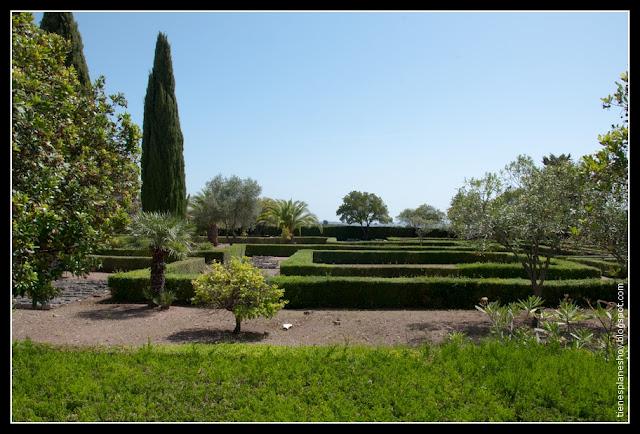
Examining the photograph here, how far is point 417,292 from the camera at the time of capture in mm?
10453

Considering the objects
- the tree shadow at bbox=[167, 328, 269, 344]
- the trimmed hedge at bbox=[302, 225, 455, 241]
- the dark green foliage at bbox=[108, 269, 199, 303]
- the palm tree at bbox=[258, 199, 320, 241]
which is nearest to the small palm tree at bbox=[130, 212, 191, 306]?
the dark green foliage at bbox=[108, 269, 199, 303]

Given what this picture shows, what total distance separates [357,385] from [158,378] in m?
1.71

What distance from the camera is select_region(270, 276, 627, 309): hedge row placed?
1036 centimetres

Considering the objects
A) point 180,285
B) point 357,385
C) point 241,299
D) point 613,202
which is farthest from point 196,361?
point 180,285

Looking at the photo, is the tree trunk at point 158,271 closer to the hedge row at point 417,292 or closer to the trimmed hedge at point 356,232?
the hedge row at point 417,292

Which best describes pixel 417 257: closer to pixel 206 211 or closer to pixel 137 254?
pixel 137 254

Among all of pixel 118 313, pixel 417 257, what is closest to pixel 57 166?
pixel 118 313

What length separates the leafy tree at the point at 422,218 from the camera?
37219 millimetres

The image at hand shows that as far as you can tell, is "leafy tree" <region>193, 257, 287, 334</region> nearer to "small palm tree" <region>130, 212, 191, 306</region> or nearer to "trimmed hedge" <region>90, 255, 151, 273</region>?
"small palm tree" <region>130, 212, 191, 306</region>

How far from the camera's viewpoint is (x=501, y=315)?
5352 millimetres

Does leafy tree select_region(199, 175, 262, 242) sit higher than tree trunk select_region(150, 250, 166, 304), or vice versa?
leafy tree select_region(199, 175, 262, 242)

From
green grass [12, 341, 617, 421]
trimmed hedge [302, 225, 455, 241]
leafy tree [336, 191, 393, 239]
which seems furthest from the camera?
leafy tree [336, 191, 393, 239]

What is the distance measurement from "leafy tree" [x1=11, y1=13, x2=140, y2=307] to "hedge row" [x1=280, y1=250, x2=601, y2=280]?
25.9ft

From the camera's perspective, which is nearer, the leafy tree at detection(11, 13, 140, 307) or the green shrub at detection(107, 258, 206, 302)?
the leafy tree at detection(11, 13, 140, 307)
